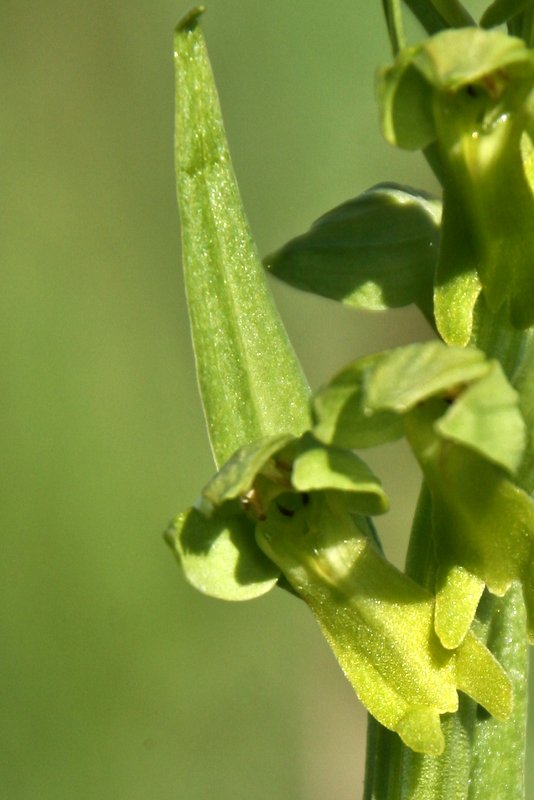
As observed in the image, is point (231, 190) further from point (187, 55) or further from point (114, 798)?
point (114, 798)

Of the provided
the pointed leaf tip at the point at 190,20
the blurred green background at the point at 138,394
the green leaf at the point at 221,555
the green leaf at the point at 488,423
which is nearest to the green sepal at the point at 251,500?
the green leaf at the point at 221,555

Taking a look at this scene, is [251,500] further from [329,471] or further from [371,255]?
[371,255]

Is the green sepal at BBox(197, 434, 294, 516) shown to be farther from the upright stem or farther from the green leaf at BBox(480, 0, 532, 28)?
the green leaf at BBox(480, 0, 532, 28)

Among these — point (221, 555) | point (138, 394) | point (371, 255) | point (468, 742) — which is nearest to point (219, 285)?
point (371, 255)

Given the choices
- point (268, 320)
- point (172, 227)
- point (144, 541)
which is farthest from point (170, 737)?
point (268, 320)

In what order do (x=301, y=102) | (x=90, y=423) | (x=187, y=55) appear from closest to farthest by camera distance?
(x=187, y=55), (x=90, y=423), (x=301, y=102)
